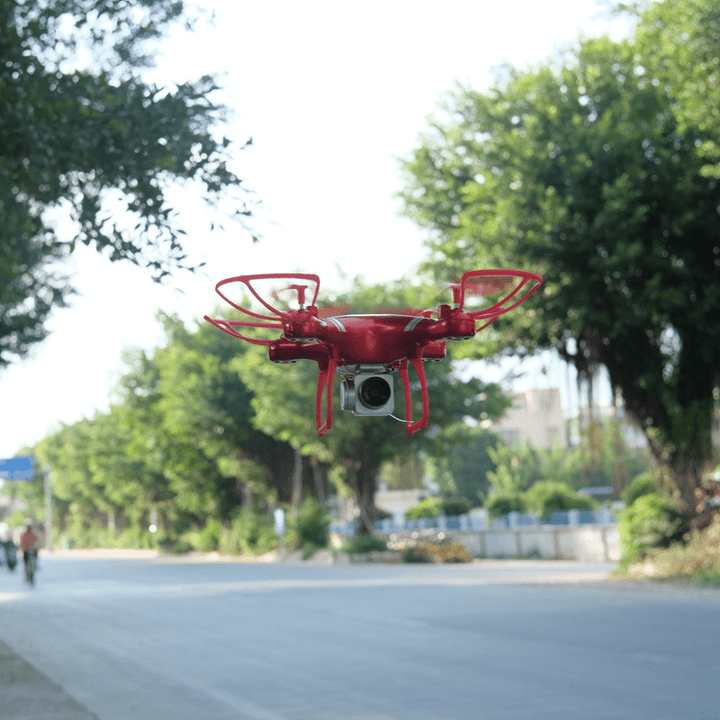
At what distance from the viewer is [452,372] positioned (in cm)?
4338

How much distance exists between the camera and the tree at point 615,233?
22969 millimetres

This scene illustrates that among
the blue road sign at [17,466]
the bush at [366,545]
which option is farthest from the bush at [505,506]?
the blue road sign at [17,466]

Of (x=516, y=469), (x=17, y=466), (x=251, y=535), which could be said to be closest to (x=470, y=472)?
(x=516, y=469)

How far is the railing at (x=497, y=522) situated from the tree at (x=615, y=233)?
16983 millimetres

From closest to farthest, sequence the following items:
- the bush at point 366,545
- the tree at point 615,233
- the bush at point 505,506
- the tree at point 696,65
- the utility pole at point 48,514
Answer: the tree at point 696,65, the tree at point 615,233, the bush at point 366,545, the bush at point 505,506, the utility pole at point 48,514

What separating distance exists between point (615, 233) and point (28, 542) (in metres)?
20.6

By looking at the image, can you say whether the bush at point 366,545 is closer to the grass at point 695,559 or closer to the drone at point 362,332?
the grass at point 695,559

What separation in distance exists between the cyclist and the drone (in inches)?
1297

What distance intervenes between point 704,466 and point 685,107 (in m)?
8.21

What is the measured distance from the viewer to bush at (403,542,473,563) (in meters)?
41.9

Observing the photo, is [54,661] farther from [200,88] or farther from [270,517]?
[270,517]

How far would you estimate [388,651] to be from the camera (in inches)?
585

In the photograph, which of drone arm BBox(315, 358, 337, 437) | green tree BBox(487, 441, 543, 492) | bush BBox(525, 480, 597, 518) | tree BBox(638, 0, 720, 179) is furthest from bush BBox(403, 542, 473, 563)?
drone arm BBox(315, 358, 337, 437)

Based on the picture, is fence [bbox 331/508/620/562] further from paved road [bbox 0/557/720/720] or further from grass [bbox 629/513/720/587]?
grass [bbox 629/513/720/587]
